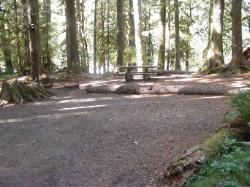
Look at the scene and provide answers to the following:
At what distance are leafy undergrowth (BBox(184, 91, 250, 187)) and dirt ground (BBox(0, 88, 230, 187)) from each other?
95 centimetres

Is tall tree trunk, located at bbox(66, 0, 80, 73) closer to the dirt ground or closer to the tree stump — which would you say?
the tree stump

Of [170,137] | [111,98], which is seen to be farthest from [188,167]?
[111,98]

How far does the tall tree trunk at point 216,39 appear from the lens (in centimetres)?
1723

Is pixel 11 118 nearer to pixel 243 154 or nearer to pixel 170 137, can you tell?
pixel 170 137

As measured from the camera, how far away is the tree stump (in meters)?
13.9

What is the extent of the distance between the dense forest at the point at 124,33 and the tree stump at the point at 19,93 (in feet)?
6.58

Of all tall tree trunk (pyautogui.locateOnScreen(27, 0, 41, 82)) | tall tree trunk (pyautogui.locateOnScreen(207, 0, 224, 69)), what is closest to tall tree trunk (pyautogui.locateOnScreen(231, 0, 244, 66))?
tall tree trunk (pyautogui.locateOnScreen(207, 0, 224, 69))

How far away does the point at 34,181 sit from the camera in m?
6.51

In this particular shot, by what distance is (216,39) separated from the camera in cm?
1739

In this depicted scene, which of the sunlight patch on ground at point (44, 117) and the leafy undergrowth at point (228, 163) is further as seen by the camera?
the sunlight patch on ground at point (44, 117)

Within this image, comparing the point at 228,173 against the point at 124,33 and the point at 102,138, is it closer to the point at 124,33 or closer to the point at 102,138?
the point at 102,138

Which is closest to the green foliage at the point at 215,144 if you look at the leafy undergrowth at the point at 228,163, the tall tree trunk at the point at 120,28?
the leafy undergrowth at the point at 228,163

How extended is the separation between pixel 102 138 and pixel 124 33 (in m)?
20.0

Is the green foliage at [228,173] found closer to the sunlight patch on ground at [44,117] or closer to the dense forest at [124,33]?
the sunlight patch on ground at [44,117]
